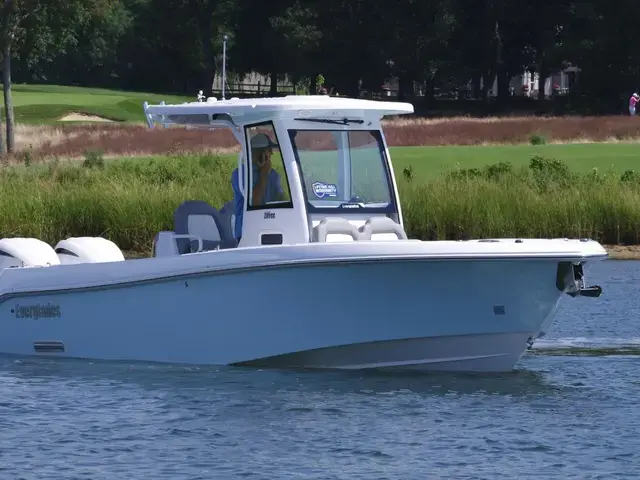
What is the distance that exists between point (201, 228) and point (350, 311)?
5.71ft

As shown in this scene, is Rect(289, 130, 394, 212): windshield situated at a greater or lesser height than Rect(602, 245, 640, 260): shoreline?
greater

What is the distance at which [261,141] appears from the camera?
13.4m

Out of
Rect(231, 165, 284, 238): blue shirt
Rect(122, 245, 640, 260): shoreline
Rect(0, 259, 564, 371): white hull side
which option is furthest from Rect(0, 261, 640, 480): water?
Rect(122, 245, 640, 260): shoreline

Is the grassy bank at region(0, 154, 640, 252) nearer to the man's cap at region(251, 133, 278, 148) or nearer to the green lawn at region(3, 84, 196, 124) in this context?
the man's cap at region(251, 133, 278, 148)

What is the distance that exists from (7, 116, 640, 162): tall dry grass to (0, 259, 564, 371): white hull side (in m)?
22.6

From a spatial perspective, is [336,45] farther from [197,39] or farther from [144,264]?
[144,264]

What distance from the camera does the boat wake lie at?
15.2m

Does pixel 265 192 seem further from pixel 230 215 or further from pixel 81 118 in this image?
pixel 81 118

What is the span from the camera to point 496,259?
12.2m

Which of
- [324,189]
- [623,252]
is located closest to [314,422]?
[324,189]

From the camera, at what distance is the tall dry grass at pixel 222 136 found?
39.0 metres

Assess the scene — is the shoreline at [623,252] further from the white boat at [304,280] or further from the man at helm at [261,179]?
the man at helm at [261,179]

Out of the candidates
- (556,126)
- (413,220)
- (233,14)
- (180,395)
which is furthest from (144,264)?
(233,14)

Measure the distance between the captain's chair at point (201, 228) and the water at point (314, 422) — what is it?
3.55 ft
